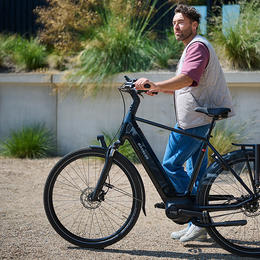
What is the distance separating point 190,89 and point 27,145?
4.54 m

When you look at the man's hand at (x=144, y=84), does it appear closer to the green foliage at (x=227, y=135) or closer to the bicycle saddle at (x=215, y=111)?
the bicycle saddle at (x=215, y=111)

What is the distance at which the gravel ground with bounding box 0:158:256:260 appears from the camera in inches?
140

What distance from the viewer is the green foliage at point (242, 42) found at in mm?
7152

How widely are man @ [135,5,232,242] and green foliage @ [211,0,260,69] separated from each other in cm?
370

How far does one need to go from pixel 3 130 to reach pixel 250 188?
582 cm

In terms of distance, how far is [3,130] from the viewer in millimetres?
8258

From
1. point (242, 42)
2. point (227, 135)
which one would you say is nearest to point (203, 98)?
point (227, 135)

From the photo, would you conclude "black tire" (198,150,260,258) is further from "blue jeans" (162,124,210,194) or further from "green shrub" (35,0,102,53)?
"green shrub" (35,0,102,53)

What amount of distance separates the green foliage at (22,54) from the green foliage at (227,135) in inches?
143

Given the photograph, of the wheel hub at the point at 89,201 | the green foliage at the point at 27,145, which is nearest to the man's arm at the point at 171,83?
the wheel hub at the point at 89,201

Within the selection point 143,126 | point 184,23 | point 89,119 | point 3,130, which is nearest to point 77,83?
point 89,119

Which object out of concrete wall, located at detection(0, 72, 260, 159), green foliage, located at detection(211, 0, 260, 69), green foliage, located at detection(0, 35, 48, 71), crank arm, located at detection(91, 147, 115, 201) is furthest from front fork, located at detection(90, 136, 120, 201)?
green foliage, located at detection(0, 35, 48, 71)

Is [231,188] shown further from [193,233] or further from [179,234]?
[179,234]

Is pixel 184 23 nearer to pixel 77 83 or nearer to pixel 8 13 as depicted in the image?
pixel 77 83
